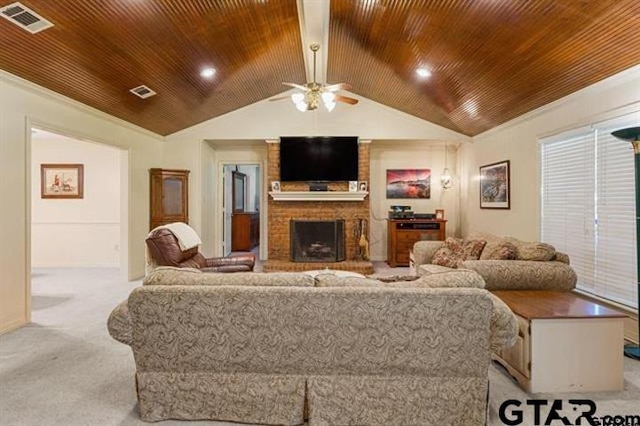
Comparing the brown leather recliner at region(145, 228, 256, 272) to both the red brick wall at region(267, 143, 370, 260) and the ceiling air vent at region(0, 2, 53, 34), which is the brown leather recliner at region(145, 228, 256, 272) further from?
the red brick wall at region(267, 143, 370, 260)

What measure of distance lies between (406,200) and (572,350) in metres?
5.11

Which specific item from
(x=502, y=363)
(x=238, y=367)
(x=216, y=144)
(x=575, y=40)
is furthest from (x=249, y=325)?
(x=216, y=144)

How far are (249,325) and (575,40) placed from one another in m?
3.44

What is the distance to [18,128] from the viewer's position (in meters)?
3.51

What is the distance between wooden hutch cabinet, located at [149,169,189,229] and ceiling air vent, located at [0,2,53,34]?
328cm

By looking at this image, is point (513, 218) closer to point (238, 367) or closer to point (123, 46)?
point (238, 367)

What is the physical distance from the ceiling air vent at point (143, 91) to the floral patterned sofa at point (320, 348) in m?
3.51

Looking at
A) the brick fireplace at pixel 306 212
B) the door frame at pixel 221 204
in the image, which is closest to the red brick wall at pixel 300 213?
the brick fireplace at pixel 306 212

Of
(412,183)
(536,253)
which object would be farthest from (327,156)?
(536,253)

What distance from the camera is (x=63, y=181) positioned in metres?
6.57

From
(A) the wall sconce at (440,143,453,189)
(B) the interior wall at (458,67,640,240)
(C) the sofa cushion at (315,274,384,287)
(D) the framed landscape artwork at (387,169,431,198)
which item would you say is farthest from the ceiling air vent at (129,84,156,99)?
(A) the wall sconce at (440,143,453,189)

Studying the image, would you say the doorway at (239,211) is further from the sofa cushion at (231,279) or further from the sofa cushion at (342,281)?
the sofa cushion at (342,281)

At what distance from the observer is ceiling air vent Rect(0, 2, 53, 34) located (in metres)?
2.59

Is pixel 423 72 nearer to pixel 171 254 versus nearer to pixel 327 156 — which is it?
pixel 327 156
